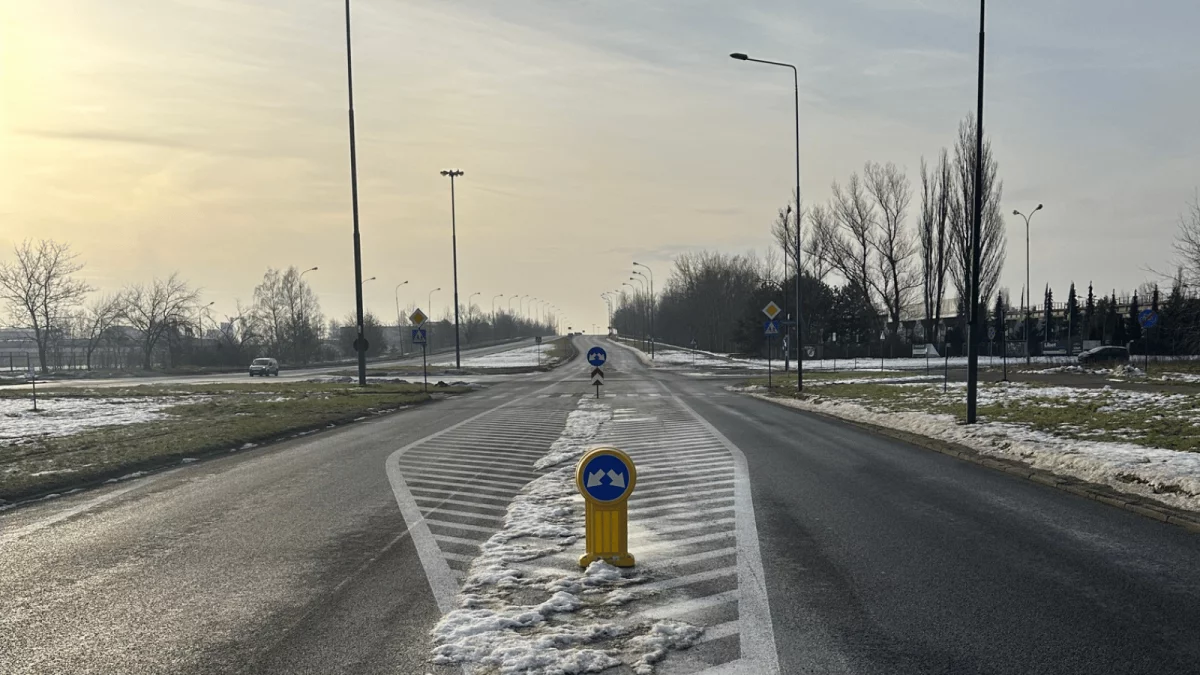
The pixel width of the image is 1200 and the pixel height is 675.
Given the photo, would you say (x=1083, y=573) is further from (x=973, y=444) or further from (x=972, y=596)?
(x=973, y=444)

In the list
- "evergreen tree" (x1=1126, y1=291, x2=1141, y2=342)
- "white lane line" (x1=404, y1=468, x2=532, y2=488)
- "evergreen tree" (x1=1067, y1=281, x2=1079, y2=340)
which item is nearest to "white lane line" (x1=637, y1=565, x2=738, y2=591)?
"white lane line" (x1=404, y1=468, x2=532, y2=488)

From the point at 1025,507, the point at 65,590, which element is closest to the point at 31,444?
the point at 65,590

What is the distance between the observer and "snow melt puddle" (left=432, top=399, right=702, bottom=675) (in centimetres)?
453

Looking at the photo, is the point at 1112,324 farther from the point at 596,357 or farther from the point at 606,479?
the point at 606,479

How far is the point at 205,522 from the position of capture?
8711mm

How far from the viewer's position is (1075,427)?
48.4 feet

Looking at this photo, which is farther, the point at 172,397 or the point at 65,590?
the point at 172,397

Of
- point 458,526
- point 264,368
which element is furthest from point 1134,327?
point 458,526

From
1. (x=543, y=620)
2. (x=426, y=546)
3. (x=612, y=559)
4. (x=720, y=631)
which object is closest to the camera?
(x=720, y=631)

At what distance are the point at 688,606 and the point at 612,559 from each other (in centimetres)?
116

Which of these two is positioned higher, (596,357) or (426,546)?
(596,357)

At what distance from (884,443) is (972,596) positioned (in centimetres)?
1020

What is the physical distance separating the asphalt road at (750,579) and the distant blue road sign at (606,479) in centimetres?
A: 121

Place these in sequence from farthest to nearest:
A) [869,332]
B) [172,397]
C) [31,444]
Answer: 1. [869,332]
2. [172,397]
3. [31,444]
